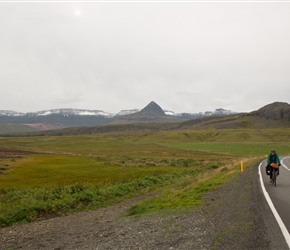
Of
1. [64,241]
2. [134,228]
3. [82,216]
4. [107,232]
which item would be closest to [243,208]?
[134,228]

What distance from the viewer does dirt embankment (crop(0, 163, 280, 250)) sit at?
956 cm

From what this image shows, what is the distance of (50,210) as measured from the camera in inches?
858

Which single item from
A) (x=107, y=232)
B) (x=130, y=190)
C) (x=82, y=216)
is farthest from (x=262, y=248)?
(x=130, y=190)

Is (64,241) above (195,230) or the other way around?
the other way around

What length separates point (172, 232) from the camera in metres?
11.2

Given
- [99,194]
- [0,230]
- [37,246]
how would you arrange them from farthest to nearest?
[99,194] < [0,230] < [37,246]

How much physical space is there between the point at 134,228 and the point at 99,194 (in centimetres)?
1456

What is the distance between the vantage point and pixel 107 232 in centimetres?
1313

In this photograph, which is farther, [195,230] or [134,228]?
[134,228]

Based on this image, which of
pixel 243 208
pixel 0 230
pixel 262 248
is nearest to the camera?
pixel 262 248

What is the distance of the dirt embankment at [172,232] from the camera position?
31.4ft

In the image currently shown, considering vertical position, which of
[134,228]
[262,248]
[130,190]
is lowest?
[130,190]

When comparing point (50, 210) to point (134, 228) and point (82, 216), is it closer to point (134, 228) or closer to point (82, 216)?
point (82, 216)

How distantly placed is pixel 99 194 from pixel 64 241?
560 inches
